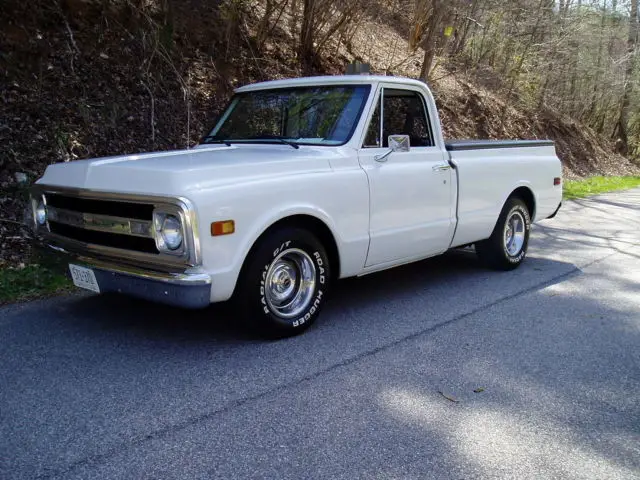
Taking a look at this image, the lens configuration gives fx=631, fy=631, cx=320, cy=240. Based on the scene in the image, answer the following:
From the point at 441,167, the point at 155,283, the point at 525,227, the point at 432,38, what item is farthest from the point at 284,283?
the point at 432,38

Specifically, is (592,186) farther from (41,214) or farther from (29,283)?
(41,214)

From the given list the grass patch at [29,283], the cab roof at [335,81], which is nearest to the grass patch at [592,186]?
the cab roof at [335,81]

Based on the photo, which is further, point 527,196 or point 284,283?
point 527,196

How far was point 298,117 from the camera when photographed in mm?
5223

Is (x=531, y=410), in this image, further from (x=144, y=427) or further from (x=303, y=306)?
(x=144, y=427)

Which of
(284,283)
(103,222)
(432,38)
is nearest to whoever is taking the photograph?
(103,222)

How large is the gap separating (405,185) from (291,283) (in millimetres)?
1363

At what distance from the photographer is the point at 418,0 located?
14.8 m

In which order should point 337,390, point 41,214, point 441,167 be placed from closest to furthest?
point 337,390 < point 41,214 < point 441,167

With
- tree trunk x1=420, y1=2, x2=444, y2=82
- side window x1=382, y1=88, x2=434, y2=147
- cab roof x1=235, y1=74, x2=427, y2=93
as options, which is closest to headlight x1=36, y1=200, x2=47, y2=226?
cab roof x1=235, y1=74, x2=427, y2=93

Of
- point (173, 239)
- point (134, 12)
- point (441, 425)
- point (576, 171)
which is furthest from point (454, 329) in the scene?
point (576, 171)

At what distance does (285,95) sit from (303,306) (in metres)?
1.93

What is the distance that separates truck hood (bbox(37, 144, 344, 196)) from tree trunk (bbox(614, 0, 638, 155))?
959 inches

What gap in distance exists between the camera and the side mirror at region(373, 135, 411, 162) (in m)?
4.96
